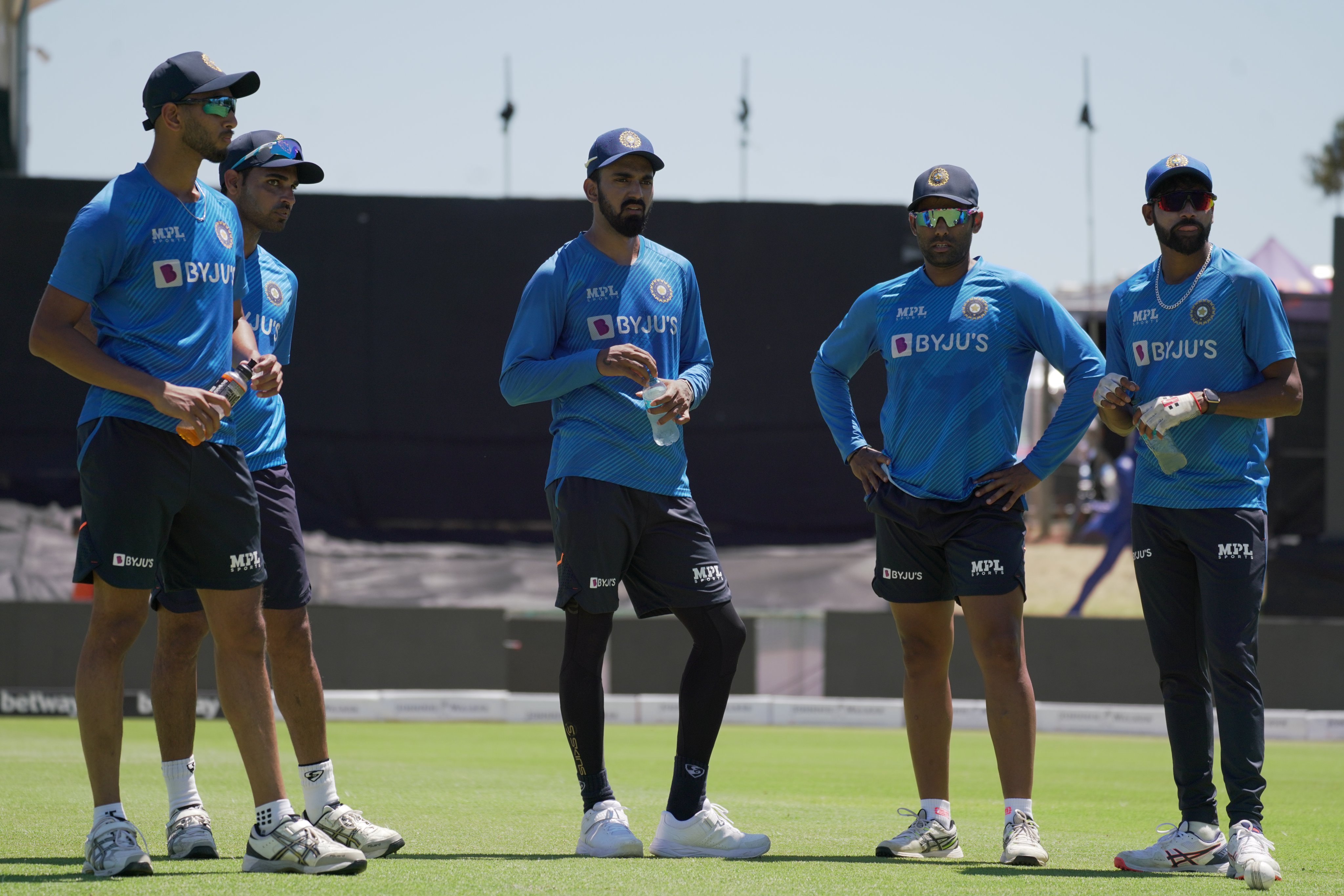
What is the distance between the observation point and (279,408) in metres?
4.61

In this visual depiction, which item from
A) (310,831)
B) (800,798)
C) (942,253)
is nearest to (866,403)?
(800,798)

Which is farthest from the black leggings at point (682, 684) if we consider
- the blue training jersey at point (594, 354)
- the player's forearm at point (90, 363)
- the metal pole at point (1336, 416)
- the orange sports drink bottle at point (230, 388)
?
the metal pole at point (1336, 416)

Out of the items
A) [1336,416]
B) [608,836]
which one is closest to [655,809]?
[608,836]

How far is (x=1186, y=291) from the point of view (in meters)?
4.42

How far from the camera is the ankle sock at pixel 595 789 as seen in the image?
4.36 meters

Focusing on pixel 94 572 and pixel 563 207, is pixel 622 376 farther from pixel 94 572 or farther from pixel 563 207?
pixel 563 207

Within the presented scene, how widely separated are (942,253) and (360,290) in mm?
9896

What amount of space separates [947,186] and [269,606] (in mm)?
2478

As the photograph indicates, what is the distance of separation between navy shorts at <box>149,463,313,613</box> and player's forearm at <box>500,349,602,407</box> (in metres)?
0.75

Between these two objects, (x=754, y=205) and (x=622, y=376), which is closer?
(x=622, y=376)

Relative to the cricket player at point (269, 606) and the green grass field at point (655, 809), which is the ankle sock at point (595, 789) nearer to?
the green grass field at point (655, 809)

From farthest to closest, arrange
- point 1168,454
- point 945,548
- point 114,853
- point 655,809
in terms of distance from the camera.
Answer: point 655,809 → point 945,548 → point 1168,454 → point 114,853

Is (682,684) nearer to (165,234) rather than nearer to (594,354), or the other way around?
(594,354)

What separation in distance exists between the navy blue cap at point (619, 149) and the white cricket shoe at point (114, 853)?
2.32 meters
